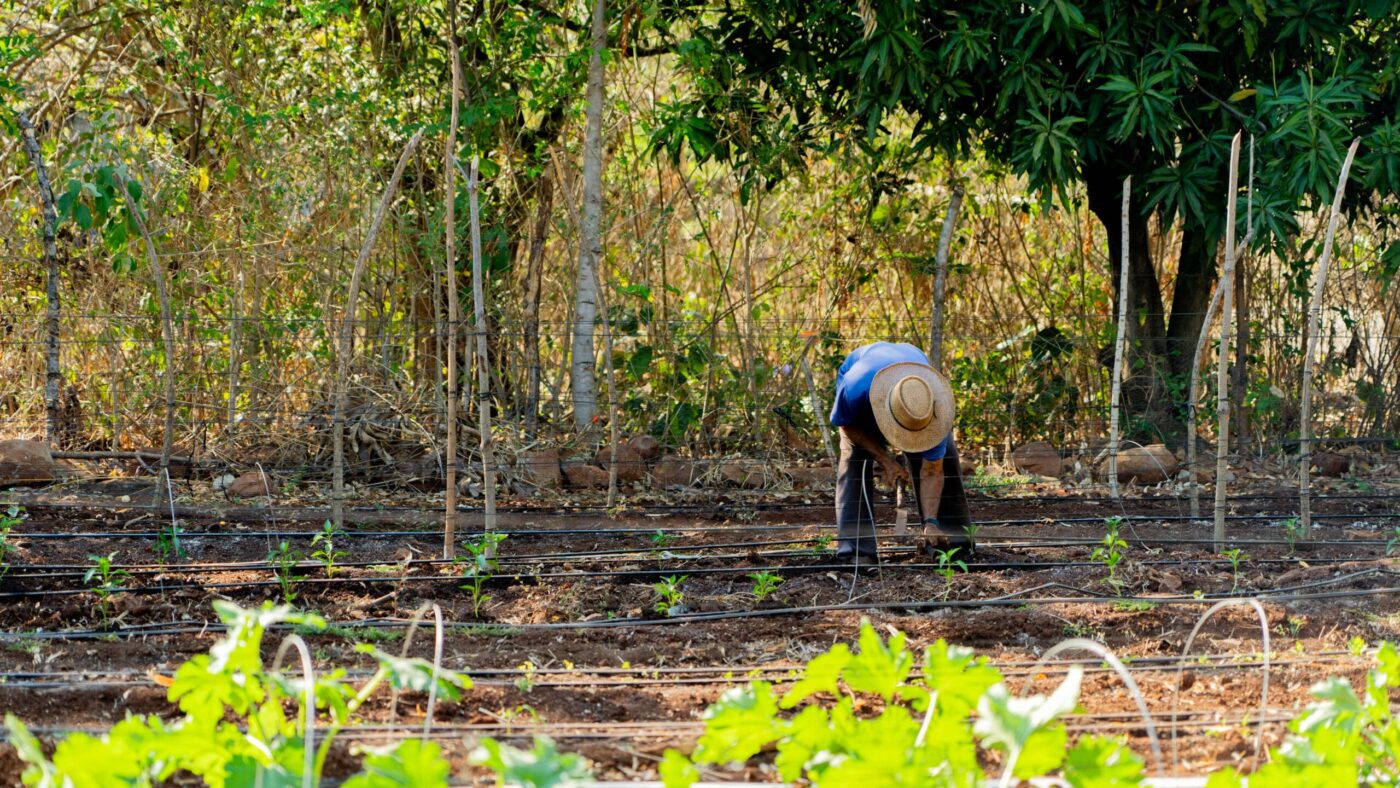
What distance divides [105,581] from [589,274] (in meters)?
3.78

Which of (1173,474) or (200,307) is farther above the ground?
(200,307)

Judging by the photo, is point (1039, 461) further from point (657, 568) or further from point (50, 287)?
point (50, 287)

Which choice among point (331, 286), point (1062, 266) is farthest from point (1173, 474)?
point (331, 286)

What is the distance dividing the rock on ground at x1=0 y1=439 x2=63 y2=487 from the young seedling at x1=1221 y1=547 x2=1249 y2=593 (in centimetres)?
A: 566

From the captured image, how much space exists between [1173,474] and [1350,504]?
3.15 feet

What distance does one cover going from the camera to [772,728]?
2104mm

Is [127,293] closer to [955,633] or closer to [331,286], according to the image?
[331,286]

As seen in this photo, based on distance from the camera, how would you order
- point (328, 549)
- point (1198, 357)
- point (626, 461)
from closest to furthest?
point (328, 549), point (1198, 357), point (626, 461)

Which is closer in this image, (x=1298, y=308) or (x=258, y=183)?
(x=258, y=183)

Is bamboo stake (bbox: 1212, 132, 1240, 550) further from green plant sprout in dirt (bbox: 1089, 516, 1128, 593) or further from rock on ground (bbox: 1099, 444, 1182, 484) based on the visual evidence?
rock on ground (bbox: 1099, 444, 1182, 484)

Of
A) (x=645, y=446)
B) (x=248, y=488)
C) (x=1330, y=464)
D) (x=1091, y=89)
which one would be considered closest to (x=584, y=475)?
(x=645, y=446)

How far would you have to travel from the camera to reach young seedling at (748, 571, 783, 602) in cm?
454

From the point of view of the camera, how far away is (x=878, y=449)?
515cm

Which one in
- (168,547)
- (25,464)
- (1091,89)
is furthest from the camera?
(1091,89)
